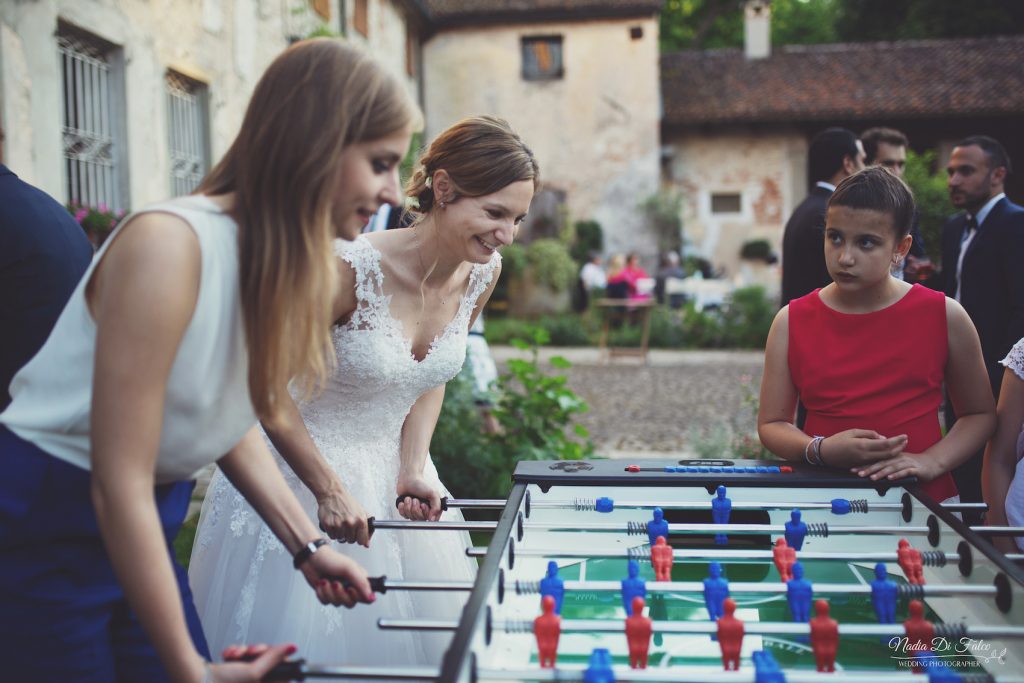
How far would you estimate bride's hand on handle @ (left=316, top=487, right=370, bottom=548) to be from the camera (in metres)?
1.93

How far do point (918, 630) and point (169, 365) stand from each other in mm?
1291

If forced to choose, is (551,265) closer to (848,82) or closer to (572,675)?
(848,82)

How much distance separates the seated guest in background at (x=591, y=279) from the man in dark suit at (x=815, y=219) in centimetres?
1291

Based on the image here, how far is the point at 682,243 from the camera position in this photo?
19.2m

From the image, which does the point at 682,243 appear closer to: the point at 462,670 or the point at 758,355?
the point at 758,355

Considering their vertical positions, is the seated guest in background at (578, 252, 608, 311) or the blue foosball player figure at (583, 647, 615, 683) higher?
the seated guest in background at (578, 252, 608, 311)

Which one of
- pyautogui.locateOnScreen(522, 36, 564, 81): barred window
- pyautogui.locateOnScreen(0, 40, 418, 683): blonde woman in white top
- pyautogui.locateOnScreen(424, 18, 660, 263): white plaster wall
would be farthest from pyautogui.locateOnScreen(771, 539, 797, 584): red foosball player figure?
pyautogui.locateOnScreen(522, 36, 564, 81): barred window

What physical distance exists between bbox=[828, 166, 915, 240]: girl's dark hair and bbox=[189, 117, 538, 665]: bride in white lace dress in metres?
0.91

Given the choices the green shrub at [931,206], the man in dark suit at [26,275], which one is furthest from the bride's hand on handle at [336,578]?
the green shrub at [931,206]

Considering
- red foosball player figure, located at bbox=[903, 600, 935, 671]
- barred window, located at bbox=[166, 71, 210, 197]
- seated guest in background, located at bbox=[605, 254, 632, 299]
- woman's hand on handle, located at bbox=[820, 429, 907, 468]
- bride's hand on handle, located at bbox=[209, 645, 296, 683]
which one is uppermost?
barred window, located at bbox=[166, 71, 210, 197]

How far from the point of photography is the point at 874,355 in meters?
2.48

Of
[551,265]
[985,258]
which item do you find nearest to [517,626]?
[985,258]

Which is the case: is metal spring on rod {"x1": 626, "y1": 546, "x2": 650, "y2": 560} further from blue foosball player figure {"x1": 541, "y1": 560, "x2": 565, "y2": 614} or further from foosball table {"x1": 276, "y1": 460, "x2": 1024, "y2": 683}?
blue foosball player figure {"x1": 541, "y1": 560, "x2": 565, "y2": 614}

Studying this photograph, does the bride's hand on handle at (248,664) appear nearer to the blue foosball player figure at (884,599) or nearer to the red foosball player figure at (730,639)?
the red foosball player figure at (730,639)
